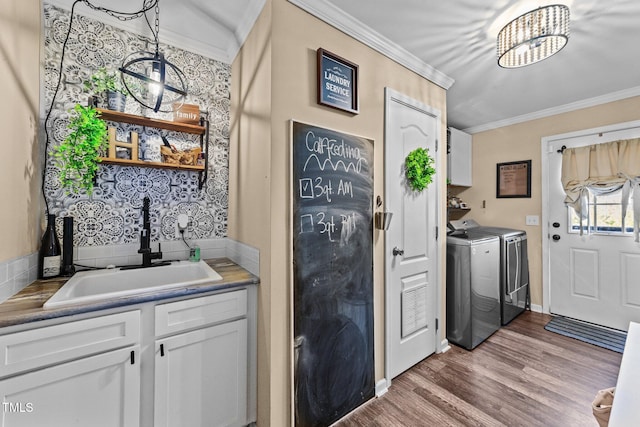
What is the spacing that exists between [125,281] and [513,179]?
4.20 m

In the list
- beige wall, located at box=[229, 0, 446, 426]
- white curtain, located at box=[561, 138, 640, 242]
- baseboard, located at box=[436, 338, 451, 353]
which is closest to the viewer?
beige wall, located at box=[229, 0, 446, 426]

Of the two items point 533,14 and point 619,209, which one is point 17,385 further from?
point 619,209

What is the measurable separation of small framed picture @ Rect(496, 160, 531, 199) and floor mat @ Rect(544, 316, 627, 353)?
1488mm

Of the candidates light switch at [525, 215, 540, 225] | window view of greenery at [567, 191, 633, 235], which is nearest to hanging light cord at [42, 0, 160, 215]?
light switch at [525, 215, 540, 225]

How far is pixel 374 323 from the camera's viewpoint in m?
1.83

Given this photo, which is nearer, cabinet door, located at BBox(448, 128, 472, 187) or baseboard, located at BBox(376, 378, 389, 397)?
baseboard, located at BBox(376, 378, 389, 397)

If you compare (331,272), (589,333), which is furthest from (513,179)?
(331,272)

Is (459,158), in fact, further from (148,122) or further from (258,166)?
(148,122)

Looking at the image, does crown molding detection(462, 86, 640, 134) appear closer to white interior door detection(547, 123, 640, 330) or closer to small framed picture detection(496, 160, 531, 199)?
white interior door detection(547, 123, 640, 330)

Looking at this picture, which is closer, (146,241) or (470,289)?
(146,241)

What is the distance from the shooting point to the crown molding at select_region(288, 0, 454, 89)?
151 centimetres

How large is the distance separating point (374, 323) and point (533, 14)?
2.09 metres

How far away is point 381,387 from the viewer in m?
1.85

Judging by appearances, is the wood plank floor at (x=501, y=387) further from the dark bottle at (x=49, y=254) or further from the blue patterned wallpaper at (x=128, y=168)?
the dark bottle at (x=49, y=254)
